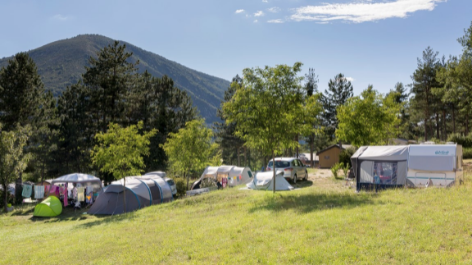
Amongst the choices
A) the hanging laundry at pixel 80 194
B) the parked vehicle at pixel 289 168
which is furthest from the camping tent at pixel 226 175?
the hanging laundry at pixel 80 194

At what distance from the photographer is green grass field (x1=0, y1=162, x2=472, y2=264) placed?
19.5 feet

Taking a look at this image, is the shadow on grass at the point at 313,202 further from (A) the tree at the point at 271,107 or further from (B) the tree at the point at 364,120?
(B) the tree at the point at 364,120

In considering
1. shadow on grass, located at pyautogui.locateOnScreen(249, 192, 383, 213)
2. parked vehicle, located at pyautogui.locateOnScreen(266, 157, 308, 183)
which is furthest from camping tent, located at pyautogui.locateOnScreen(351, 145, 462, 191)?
parked vehicle, located at pyautogui.locateOnScreen(266, 157, 308, 183)

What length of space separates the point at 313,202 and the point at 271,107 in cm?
494

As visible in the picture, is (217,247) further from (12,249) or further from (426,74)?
(426,74)

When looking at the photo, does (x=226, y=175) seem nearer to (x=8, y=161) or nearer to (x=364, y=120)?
(x=364, y=120)

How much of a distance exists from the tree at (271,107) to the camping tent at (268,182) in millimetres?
3710

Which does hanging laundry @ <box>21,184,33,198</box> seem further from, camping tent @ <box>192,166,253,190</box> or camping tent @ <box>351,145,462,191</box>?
camping tent @ <box>351,145,462,191</box>

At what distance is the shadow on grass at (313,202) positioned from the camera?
1052 cm

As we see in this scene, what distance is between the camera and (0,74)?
27.4 m

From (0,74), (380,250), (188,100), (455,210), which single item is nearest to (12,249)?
(380,250)

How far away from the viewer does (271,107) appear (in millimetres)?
14609

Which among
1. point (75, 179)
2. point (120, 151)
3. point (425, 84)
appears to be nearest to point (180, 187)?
point (75, 179)

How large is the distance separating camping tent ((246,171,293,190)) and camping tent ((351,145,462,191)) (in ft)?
13.4
